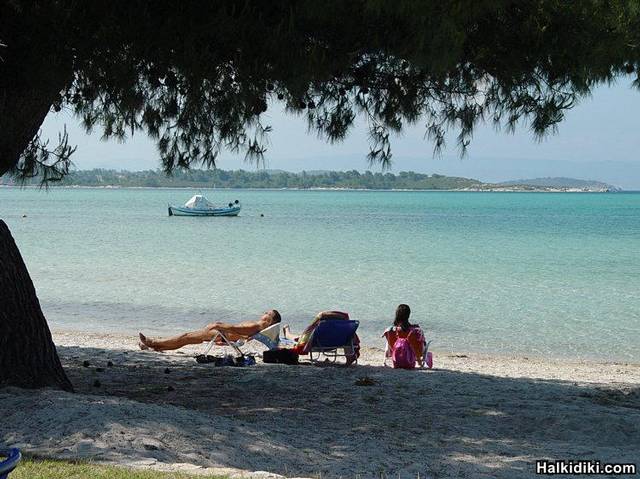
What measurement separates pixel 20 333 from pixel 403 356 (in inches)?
163

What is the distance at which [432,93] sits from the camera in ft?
21.8

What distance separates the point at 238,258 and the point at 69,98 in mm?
22356

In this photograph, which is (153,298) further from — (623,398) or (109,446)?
(109,446)

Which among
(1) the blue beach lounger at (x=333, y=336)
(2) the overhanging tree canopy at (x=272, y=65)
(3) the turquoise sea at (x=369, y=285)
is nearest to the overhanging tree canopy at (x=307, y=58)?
(2) the overhanging tree canopy at (x=272, y=65)

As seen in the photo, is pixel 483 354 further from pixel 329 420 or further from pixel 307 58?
pixel 307 58

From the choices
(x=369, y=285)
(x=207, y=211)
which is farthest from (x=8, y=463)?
(x=207, y=211)

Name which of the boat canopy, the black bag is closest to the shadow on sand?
the black bag

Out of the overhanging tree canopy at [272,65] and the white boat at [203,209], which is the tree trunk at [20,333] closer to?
the overhanging tree canopy at [272,65]

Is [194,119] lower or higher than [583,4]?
lower

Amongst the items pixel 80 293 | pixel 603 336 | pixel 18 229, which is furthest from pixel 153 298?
pixel 18 229

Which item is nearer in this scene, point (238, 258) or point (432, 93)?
point (432, 93)

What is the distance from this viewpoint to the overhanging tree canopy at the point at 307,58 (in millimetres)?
5500

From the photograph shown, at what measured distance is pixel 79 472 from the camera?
443 centimetres

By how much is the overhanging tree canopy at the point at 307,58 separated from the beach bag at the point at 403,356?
3.13 meters
